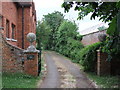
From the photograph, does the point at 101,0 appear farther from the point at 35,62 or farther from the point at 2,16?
the point at 2,16

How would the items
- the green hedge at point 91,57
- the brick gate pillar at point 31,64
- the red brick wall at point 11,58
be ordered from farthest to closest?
1. the green hedge at point 91,57
2. the brick gate pillar at point 31,64
3. the red brick wall at point 11,58

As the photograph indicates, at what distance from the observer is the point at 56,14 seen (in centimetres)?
4191

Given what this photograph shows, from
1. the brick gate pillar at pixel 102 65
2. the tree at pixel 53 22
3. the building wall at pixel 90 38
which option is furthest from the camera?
the tree at pixel 53 22

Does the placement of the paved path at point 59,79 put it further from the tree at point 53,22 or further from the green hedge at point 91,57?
the tree at point 53,22

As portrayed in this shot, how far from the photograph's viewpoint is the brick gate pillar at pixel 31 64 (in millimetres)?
9602

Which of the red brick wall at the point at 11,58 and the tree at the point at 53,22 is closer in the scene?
the red brick wall at the point at 11,58

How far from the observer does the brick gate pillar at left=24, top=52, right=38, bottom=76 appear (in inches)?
378

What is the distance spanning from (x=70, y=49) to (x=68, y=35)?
330 centimetres

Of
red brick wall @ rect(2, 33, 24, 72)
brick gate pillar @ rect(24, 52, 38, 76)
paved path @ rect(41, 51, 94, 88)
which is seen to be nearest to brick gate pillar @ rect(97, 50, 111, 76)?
paved path @ rect(41, 51, 94, 88)

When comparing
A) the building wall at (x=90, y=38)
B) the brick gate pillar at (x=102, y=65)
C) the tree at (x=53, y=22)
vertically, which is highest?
the tree at (x=53, y=22)

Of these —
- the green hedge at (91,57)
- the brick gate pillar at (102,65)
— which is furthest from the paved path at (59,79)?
the brick gate pillar at (102,65)

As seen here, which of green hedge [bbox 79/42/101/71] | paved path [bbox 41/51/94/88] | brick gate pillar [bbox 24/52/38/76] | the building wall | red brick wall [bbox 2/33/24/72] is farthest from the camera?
the building wall

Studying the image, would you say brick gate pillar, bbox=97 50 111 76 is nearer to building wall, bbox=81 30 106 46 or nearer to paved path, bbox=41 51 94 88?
paved path, bbox=41 51 94 88

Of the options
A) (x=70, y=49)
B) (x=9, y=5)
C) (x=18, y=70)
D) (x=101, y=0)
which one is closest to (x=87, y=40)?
(x=70, y=49)
